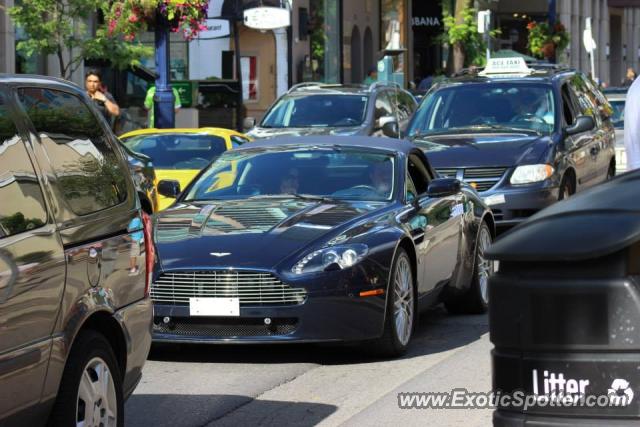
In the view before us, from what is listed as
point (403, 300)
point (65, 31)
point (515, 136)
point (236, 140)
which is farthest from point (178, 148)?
point (403, 300)

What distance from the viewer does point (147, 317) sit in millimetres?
6727

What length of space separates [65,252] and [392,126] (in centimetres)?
1224

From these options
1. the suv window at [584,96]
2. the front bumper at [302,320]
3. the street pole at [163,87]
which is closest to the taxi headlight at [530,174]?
the suv window at [584,96]

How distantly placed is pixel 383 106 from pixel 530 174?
238 inches

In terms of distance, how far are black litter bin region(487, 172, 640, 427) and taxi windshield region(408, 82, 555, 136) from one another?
12.6m

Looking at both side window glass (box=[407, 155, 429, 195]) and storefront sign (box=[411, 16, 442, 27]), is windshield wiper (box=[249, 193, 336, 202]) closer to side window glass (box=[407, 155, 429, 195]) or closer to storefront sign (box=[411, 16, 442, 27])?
side window glass (box=[407, 155, 429, 195])

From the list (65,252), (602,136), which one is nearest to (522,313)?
(65,252)

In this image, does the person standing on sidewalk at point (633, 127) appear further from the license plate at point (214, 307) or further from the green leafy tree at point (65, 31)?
the green leafy tree at point (65, 31)

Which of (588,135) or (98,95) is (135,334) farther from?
(98,95)

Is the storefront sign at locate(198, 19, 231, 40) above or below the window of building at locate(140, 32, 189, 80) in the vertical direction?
above

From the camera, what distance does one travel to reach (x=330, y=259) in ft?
29.8

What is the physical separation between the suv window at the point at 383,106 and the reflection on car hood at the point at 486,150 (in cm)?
482

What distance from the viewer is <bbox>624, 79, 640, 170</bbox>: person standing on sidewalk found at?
7.46m

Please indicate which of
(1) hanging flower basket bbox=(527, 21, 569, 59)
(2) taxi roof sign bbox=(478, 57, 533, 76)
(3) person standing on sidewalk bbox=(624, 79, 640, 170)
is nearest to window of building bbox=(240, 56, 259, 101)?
(1) hanging flower basket bbox=(527, 21, 569, 59)
